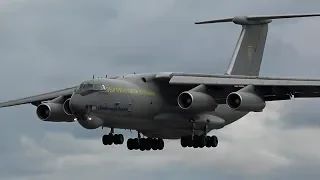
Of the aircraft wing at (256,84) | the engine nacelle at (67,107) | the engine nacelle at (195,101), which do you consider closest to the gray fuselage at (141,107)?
the aircraft wing at (256,84)

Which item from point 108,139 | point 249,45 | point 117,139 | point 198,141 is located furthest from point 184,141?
point 249,45

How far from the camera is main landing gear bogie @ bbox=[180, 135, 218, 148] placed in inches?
1809

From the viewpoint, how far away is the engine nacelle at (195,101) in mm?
43656

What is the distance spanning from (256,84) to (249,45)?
6494 millimetres

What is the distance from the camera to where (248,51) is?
4991cm

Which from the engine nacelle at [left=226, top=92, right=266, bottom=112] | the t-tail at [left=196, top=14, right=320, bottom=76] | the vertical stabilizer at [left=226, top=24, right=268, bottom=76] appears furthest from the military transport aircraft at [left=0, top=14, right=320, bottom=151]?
the vertical stabilizer at [left=226, top=24, right=268, bottom=76]

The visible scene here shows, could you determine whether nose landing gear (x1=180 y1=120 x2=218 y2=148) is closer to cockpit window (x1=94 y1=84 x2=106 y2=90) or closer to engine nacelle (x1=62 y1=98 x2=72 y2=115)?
engine nacelle (x1=62 y1=98 x2=72 y2=115)

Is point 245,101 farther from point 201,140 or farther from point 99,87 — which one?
point 99,87

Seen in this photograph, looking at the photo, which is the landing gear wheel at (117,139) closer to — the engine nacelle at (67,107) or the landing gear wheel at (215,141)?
the engine nacelle at (67,107)

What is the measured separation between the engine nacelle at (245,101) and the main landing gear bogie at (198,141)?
10.9 feet

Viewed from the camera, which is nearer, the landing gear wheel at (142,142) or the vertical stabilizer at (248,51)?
the landing gear wheel at (142,142)

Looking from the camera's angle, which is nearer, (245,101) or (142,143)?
(245,101)

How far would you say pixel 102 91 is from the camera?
43000 millimetres

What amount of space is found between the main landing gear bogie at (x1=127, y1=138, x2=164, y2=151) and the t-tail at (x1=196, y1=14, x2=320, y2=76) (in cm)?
436
